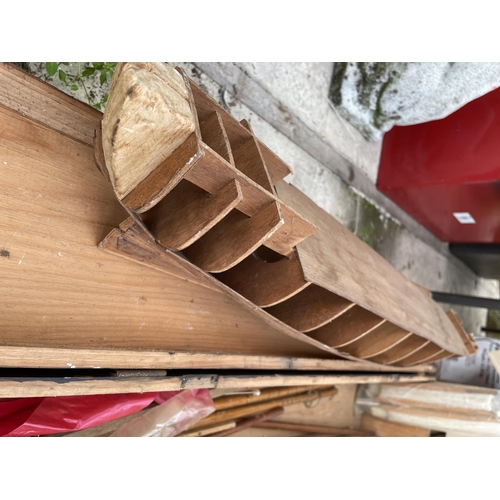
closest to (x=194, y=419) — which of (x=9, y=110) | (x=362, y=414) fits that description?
(x=9, y=110)

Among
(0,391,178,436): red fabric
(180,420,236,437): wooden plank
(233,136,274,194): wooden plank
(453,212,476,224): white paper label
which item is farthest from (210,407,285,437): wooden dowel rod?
(453,212,476,224): white paper label

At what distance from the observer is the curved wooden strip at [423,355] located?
70.3 inches

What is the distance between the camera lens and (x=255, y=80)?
1.78 m

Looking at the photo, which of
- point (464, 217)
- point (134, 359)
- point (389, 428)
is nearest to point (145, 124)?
point (134, 359)

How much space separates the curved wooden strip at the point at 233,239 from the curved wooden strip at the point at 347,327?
1.74ft

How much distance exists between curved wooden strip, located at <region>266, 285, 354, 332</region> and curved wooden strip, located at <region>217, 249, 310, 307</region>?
0.52 ft

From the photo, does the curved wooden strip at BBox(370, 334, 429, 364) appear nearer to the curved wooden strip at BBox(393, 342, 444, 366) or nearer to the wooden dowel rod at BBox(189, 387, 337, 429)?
the curved wooden strip at BBox(393, 342, 444, 366)

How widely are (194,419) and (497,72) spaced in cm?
168

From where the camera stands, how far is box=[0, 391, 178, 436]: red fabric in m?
1.05

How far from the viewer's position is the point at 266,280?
1.06 metres

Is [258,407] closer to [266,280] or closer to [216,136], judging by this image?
A: [266,280]

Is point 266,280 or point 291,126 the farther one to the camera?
point 291,126

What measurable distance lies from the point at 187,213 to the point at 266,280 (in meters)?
0.30

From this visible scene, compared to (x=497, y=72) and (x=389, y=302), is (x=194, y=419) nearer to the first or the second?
(x=389, y=302)
